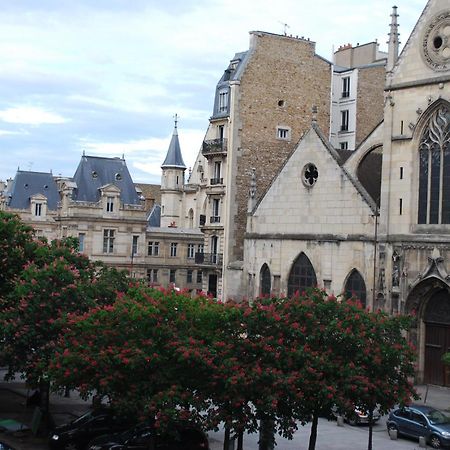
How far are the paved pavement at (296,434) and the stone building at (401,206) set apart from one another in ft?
14.1

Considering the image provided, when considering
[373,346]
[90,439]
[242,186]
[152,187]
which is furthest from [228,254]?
[152,187]

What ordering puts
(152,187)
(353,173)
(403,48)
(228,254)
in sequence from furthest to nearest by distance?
(152,187) < (228,254) < (353,173) < (403,48)

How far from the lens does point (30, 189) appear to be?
78.6 m

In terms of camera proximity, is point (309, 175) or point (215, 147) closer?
point (309, 175)

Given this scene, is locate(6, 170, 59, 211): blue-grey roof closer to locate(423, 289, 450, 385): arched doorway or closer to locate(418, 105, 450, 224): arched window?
locate(418, 105, 450, 224): arched window

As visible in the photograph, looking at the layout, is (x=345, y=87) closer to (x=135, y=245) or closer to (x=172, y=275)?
(x=135, y=245)

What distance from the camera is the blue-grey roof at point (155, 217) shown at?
88.8m

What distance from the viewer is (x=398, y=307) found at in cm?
4194

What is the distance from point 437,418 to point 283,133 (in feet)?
95.7

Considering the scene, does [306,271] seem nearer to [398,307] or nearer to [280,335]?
[398,307]

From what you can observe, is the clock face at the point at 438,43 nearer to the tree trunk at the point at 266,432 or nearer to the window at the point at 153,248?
the tree trunk at the point at 266,432

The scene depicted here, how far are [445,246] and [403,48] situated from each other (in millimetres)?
10130

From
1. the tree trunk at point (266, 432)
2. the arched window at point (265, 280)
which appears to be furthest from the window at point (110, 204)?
the tree trunk at point (266, 432)

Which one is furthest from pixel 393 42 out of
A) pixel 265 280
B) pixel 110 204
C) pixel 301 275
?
pixel 110 204
